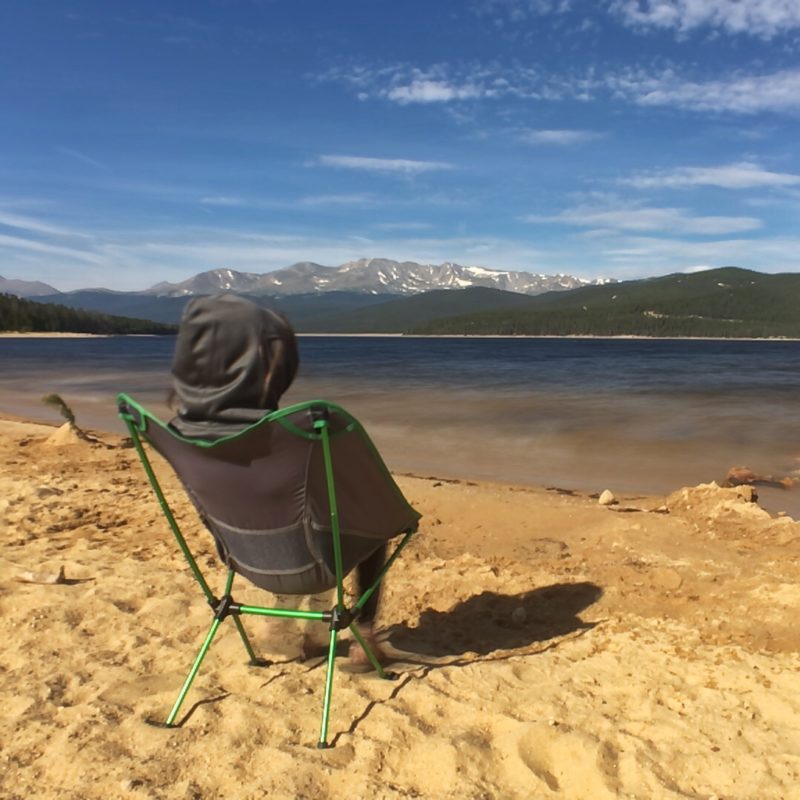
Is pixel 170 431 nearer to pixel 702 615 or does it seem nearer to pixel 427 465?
pixel 702 615

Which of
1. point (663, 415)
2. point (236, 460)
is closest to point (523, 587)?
point (236, 460)

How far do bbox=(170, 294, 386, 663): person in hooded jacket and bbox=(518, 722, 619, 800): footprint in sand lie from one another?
1785 millimetres

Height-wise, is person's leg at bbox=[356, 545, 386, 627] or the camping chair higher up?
the camping chair

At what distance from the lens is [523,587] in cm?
501

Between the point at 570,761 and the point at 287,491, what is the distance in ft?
5.18

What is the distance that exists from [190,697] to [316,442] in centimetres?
149

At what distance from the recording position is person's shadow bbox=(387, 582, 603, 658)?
409cm

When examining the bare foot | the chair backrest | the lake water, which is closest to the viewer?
the chair backrest

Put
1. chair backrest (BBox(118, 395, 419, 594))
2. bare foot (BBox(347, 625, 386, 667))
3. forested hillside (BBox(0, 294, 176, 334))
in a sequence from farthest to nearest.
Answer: forested hillside (BBox(0, 294, 176, 334)), bare foot (BBox(347, 625, 386, 667)), chair backrest (BBox(118, 395, 419, 594))

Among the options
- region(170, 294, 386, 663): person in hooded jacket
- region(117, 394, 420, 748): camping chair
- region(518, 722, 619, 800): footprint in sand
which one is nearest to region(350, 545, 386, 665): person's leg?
region(117, 394, 420, 748): camping chair

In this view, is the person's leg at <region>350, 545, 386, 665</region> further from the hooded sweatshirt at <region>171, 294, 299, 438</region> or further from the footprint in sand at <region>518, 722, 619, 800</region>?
the hooded sweatshirt at <region>171, 294, 299, 438</region>

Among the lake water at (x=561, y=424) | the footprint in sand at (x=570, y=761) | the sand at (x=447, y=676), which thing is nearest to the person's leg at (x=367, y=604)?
the sand at (x=447, y=676)

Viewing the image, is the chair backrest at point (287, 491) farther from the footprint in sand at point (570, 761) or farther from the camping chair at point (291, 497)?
the footprint in sand at point (570, 761)

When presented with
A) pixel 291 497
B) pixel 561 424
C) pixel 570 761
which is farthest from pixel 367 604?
pixel 561 424
